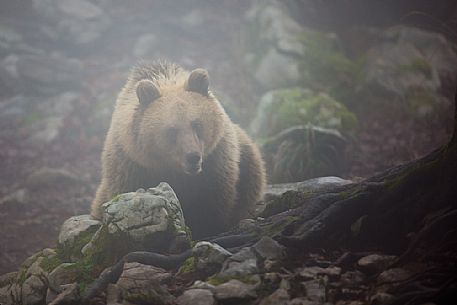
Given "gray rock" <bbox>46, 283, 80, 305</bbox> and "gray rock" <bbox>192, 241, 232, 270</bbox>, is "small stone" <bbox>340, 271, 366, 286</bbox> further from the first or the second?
"gray rock" <bbox>46, 283, 80, 305</bbox>

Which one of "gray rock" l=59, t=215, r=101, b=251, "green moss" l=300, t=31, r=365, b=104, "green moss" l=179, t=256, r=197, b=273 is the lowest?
"green moss" l=179, t=256, r=197, b=273

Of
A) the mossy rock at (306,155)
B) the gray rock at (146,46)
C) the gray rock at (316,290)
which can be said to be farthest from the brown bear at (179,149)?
the gray rock at (146,46)

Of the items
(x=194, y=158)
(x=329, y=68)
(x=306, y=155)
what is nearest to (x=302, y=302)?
(x=194, y=158)

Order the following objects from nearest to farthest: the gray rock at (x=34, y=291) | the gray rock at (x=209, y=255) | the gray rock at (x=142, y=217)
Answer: the gray rock at (x=209, y=255) → the gray rock at (x=142, y=217) → the gray rock at (x=34, y=291)

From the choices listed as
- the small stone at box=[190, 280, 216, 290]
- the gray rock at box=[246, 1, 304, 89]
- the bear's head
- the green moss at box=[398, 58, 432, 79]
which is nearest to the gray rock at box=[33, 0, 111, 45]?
the gray rock at box=[246, 1, 304, 89]

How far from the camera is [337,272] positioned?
4.27 metres

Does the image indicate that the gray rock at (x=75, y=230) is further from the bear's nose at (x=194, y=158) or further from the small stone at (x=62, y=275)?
the bear's nose at (x=194, y=158)

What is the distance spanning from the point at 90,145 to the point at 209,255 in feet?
28.3

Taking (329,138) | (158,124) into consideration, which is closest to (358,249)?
(158,124)

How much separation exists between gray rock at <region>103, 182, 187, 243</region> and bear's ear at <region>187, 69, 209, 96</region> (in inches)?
65.7

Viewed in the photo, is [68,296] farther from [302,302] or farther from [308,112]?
[308,112]

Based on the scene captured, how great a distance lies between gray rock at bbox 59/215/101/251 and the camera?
18.3 ft

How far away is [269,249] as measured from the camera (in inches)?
182

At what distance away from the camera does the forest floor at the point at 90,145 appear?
366 inches
